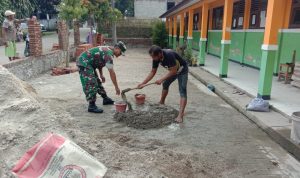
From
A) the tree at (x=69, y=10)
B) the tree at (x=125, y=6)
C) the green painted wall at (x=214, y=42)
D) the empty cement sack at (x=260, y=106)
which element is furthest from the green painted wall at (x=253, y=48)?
the tree at (x=125, y=6)

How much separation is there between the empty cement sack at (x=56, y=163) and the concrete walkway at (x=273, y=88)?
165 inches

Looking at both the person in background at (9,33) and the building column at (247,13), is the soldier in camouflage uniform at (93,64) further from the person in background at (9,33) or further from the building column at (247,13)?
the building column at (247,13)

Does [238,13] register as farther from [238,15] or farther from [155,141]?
[155,141]

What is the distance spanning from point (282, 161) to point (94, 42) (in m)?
17.6

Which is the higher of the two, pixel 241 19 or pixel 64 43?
pixel 241 19

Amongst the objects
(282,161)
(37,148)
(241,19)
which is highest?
(241,19)

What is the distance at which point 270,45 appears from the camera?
20.1ft

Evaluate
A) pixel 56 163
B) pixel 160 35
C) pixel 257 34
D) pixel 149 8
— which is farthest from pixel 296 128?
pixel 149 8

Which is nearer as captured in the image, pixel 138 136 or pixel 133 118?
pixel 138 136

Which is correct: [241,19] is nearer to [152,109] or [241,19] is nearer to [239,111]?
[239,111]

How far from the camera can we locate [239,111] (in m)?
6.21

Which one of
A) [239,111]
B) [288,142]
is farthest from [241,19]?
[288,142]

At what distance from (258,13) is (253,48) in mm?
1283

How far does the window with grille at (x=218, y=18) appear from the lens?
1543 cm
